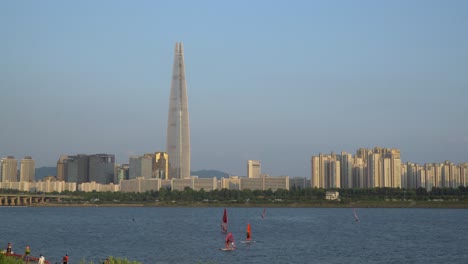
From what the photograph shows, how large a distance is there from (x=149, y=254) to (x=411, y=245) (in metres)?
31.1

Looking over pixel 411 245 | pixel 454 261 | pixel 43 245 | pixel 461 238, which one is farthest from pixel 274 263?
pixel 461 238

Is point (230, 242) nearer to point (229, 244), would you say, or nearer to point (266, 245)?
point (229, 244)

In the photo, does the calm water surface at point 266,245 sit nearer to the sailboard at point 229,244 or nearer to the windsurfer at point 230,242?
the sailboard at point 229,244

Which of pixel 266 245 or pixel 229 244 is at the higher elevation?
pixel 229 244

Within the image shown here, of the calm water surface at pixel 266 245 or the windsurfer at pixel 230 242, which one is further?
the windsurfer at pixel 230 242

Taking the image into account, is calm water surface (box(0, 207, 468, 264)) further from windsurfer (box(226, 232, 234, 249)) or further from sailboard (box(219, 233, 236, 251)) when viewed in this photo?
windsurfer (box(226, 232, 234, 249))

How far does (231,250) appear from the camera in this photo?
7406 cm

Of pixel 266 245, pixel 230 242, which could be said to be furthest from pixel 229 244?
pixel 266 245

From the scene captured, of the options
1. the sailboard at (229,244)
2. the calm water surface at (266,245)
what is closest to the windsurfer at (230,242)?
the sailboard at (229,244)

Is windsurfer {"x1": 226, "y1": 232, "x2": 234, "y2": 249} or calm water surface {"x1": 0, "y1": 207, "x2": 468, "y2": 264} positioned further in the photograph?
windsurfer {"x1": 226, "y1": 232, "x2": 234, "y2": 249}

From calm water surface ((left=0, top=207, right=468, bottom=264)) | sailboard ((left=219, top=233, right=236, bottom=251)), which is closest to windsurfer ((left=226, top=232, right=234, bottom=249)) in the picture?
sailboard ((left=219, top=233, right=236, bottom=251))

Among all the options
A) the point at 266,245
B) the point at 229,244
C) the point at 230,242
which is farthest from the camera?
the point at 266,245

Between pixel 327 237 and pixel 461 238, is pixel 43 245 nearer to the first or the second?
pixel 327 237

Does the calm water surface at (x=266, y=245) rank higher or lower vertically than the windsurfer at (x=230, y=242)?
lower
